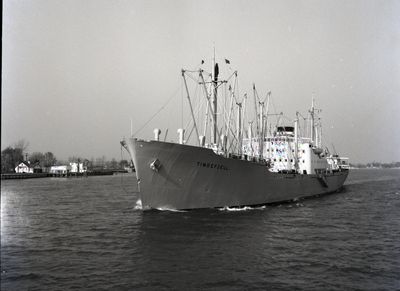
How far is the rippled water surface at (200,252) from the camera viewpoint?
10.8 metres

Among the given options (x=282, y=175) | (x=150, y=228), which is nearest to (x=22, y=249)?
(x=150, y=228)

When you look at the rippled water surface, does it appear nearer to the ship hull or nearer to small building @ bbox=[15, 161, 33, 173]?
the ship hull

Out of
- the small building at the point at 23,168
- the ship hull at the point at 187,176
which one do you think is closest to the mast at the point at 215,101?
the ship hull at the point at 187,176

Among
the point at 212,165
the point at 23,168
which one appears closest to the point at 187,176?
the point at 212,165

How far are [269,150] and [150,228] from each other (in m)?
25.9

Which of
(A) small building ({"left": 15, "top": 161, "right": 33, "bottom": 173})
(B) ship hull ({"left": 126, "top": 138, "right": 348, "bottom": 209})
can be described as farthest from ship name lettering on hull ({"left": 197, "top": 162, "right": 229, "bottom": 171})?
(A) small building ({"left": 15, "top": 161, "right": 33, "bottom": 173})

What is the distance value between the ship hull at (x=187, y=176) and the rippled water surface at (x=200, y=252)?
102 centimetres

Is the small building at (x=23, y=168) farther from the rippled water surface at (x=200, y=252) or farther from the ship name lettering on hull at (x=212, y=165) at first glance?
the ship name lettering on hull at (x=212, y=165)

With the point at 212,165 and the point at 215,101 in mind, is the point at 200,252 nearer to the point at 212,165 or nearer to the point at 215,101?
the point at 212,165

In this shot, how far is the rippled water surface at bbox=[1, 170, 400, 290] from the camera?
10.8 metres

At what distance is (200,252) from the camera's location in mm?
14008

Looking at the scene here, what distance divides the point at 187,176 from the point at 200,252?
9.12 metres

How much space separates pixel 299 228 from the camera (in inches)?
778

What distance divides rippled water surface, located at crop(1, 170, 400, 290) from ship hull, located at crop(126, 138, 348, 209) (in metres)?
1.02
